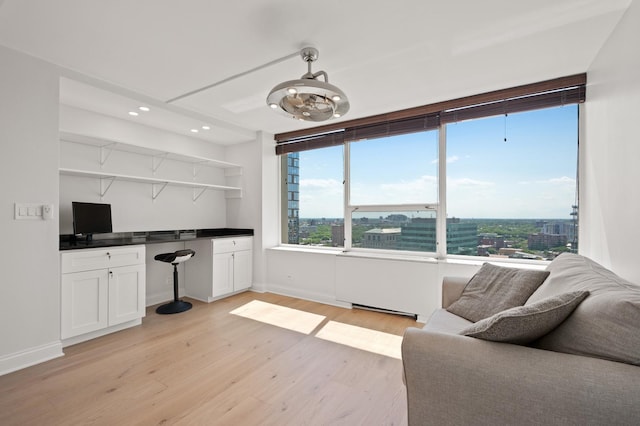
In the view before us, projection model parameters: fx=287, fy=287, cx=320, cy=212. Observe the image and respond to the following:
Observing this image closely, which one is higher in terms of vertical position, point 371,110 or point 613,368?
point 371,110

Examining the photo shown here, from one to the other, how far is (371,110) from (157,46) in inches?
88.4

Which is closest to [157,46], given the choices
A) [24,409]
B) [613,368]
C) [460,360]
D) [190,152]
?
[190,152]

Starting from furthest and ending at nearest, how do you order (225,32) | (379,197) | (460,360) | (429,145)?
(379,197), (429,145), (225,32), (460,360)

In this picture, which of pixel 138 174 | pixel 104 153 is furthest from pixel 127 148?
pixel 138 174

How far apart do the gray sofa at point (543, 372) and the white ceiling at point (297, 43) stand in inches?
68.5

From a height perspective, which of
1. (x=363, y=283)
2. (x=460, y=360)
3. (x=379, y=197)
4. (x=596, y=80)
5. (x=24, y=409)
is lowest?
(x=24, y=409)

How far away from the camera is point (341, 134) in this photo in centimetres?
391

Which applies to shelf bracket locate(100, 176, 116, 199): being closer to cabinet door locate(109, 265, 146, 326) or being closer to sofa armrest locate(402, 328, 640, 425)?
cabinet door locate(109, 265, 146, 326)

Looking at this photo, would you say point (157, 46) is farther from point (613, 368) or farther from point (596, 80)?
point (596, 80)

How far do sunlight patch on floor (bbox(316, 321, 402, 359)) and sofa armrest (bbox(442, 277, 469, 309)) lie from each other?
0.66 m

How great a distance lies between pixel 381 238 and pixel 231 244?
206 centimetres

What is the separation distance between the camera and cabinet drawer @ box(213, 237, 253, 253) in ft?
12.5

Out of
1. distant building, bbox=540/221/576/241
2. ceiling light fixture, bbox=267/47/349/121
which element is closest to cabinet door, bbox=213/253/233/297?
ceiling light fixture, bbox=267/47/349/121

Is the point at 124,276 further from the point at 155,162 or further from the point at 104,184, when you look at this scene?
the point at 155,162
